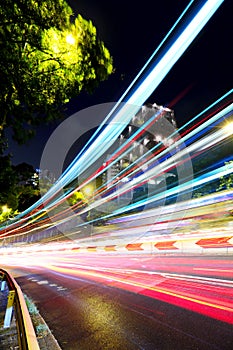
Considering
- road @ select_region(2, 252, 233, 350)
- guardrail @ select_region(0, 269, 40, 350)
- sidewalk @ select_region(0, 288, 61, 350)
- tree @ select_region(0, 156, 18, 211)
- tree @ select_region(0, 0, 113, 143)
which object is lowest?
sidewalk @ select_region(0, 288, 61, 350)

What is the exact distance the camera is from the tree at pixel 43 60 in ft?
19.5

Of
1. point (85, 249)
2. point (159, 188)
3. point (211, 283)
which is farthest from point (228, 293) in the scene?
point (159, 188)

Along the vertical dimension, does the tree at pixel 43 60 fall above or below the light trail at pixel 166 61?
below

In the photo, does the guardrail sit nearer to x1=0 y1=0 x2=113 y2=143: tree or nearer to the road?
the road

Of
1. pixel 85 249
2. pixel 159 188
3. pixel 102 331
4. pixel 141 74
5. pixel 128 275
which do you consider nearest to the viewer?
pixel 102 331

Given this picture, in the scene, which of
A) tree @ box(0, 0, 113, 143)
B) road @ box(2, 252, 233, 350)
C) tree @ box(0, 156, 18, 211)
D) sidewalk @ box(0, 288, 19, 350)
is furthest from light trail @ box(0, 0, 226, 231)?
sidewalk @ box(0, 288, 19, 350)

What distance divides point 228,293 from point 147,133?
9498 cm

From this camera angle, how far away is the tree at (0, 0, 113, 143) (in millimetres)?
5934

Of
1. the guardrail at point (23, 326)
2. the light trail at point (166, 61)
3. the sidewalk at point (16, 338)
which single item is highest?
the light trail at point (166, 61)

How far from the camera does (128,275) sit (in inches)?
400

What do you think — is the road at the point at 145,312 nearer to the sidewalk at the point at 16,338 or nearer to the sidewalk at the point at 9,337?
the sidewalk at the point at 16,338

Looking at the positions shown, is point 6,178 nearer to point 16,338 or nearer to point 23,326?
point 16,338

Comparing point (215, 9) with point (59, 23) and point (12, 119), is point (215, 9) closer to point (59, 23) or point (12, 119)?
point (59, 23)

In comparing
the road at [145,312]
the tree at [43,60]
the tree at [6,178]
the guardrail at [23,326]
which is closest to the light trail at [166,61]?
the tree at [43,60]
